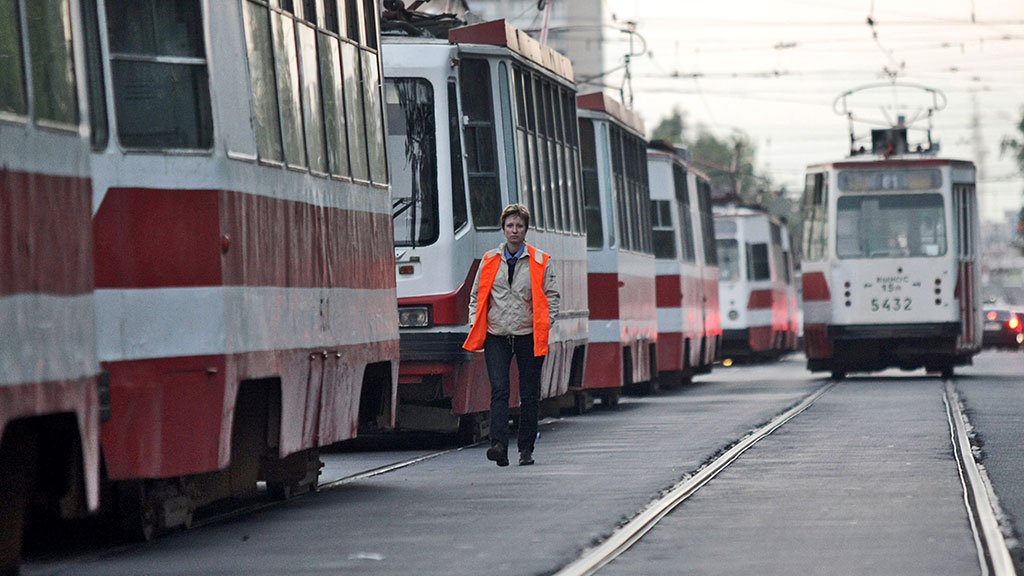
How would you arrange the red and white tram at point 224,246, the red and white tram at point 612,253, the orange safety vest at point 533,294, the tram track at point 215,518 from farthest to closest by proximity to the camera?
the red and white tram at point 612,253, the orange safety vest at point 533,294, the tram track at point 215,518, the red and white tram at point 224,246

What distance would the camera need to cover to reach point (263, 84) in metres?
10.5

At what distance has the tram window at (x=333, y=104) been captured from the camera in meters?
11.8

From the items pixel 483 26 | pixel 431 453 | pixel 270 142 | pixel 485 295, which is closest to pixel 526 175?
pixel 483 26

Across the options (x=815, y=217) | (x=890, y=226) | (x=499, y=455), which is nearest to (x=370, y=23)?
(x=499, y=455)

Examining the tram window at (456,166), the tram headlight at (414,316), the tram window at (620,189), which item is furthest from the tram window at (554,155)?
the tram window at (620,189)

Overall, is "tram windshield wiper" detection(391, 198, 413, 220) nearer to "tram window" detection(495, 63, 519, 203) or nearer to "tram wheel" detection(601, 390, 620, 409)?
"tram window" detection(495, 63, 519, 203)

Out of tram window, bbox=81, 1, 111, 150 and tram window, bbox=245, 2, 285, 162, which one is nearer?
tram window, bbox=81, 1, 111, 150

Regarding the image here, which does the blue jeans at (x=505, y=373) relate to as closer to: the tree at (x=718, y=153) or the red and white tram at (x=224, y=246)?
the red and white tram at (x=224, y=246)

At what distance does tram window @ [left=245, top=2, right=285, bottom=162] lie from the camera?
10.3 meters

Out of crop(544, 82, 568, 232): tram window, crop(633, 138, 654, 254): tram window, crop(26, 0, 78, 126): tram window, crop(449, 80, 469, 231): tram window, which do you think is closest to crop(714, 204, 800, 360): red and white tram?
crop(633, 138, 654, 254): tram window

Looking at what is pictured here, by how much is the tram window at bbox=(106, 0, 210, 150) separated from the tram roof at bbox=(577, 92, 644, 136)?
14628 millimetres

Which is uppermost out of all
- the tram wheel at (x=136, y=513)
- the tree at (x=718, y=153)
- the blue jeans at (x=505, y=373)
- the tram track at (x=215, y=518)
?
the tree at (x=718, y=153)

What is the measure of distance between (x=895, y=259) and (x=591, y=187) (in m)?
10.7

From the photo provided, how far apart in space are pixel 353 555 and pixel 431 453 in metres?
7.24
